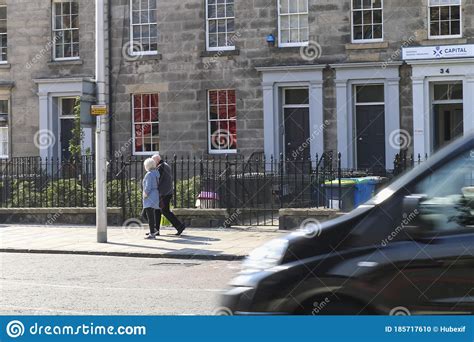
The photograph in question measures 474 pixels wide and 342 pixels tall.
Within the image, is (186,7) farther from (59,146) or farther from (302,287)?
(302,287)

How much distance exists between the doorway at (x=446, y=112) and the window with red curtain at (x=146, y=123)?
9.66 metres

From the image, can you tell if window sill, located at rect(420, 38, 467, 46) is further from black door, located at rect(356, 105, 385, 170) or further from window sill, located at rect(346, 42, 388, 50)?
black door, located at rect(356, 105, 385, 170)

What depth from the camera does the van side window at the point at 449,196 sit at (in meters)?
5.37

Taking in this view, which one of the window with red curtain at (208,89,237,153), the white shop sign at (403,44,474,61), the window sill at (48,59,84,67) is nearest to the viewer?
the white shop sign at (403,44,474,61)

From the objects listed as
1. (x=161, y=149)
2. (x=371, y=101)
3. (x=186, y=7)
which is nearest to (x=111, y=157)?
(x=161, y=149)

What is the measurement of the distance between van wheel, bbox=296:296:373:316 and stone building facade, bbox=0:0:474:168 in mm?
19366

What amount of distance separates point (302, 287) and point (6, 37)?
26137 mm

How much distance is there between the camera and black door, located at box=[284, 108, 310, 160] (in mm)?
25734

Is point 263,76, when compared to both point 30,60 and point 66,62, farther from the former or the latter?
point 30,60

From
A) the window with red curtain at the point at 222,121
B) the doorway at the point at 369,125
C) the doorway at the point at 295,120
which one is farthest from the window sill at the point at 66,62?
the doorway at the point at 369,125

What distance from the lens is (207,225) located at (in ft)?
60.5

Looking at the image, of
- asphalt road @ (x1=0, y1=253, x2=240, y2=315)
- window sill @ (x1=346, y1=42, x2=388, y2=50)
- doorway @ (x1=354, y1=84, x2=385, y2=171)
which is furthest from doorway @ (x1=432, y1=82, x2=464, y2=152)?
asphalt road @ (x1=0, y1=253, x2=240, y2=315)

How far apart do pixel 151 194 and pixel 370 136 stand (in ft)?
35.1

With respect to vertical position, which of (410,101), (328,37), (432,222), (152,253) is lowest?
(152,253)
